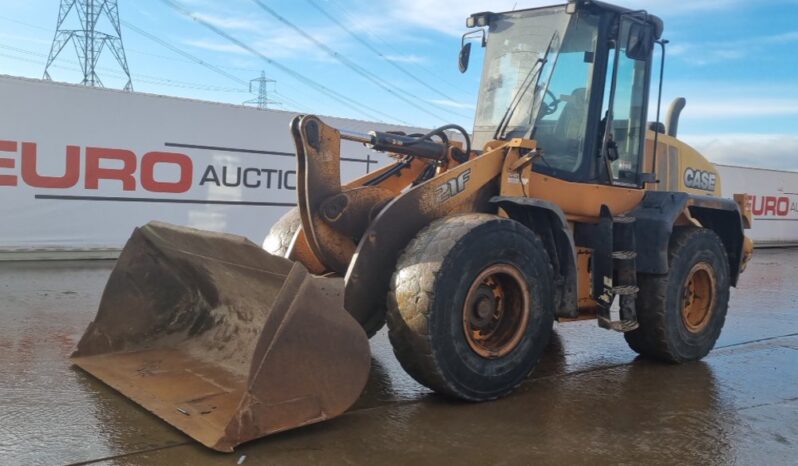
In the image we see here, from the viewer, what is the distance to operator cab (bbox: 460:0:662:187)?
17.0ft

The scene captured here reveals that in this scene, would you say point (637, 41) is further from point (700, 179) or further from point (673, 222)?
point (700, 179)

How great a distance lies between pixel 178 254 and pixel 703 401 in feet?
11.8

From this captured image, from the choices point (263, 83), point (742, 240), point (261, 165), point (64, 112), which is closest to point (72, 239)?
point (64, 112)

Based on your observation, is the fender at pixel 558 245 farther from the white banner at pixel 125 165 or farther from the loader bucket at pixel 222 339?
the white banner at pixel 125 165

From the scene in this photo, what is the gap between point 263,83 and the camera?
46.8m

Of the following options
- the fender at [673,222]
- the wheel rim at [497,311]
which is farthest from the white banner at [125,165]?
the wheel rim at [497,311]

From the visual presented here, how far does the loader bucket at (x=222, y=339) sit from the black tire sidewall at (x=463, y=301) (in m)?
0.52

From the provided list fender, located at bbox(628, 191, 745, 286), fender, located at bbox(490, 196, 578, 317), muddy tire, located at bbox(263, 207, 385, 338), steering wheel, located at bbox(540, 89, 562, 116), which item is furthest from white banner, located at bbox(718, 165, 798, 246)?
muddy tire, located at bbox(263, 207, 385, 338)

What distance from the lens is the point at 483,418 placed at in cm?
408

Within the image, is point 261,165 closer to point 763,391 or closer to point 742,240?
point 742,240

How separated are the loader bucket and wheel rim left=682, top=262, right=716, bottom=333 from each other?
3346 millimetres

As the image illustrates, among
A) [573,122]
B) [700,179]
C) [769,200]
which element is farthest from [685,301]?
[769,200]

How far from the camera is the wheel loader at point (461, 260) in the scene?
373cm

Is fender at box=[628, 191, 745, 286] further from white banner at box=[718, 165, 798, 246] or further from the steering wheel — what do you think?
white banner at box=[718, 165, 798, 246]
